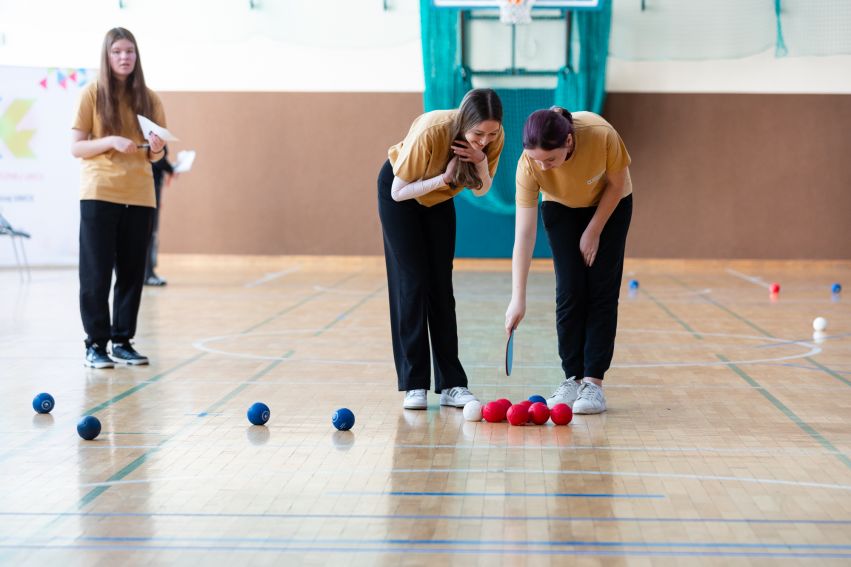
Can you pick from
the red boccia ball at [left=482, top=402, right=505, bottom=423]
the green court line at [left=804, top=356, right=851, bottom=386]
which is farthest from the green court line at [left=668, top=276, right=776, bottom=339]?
the red boccia ball at [left=482, top=402, right=505, bottom=423]

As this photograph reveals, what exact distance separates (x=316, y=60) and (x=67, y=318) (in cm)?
475

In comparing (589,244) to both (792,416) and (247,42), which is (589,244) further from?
(247,42)

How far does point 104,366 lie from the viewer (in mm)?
4480

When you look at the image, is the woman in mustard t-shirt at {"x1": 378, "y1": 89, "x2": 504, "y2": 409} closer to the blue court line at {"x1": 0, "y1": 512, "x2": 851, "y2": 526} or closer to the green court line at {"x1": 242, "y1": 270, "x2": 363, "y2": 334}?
the blue court line at {"x1": 0, "y1": 512, "x2": 851, "y2": 526}

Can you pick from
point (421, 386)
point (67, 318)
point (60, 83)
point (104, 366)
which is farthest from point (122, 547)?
point (60, 83)

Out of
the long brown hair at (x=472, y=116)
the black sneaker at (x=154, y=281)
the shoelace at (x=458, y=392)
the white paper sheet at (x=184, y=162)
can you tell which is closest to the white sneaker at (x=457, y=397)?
the shoelace at (x=458, y=392)

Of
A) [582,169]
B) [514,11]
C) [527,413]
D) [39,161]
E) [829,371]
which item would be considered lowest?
[829,371]

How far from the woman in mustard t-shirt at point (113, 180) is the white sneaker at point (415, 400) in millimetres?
1533

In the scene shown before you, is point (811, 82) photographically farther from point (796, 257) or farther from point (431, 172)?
point (431, 172)

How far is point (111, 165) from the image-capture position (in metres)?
4.36

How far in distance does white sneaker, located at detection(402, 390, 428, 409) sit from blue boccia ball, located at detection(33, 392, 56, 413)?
1.24 m

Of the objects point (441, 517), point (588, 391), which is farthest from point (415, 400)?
point (441, 517)

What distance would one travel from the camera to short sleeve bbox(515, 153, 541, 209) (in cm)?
343

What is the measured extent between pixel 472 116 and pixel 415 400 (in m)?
1.03
